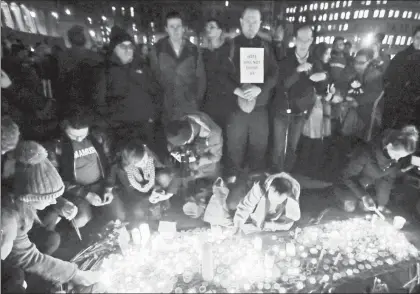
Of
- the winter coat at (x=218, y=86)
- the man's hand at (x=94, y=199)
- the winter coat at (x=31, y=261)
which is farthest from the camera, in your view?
the winter coat at (x=218, y=86)

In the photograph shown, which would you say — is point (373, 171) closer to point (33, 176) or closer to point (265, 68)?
point (265, 68)

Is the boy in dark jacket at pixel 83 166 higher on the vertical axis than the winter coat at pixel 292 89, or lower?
Result: lower

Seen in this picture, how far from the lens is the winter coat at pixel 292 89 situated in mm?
3660

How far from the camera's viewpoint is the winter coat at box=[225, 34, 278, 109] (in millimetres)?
3492

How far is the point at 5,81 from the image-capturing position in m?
3.26

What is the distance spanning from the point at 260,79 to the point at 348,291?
8.10ft

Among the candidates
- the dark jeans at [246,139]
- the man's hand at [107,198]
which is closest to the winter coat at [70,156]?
the man's hand at [107,198]

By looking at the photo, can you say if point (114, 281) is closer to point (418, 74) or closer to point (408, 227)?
point (408, 227)

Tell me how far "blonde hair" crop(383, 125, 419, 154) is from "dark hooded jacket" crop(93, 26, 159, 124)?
2985mm

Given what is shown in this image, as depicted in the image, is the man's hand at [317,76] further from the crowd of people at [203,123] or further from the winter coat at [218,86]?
the winter coat at [218,86]

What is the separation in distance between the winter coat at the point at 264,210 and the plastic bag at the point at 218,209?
0.16 m

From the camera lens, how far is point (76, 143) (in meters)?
3.00

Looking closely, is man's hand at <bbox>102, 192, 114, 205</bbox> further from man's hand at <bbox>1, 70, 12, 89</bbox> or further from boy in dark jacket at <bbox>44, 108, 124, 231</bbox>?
man's hand at <bbox>1, 70, 12, 89</bbox>

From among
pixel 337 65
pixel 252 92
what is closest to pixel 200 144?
pixel 252 92
